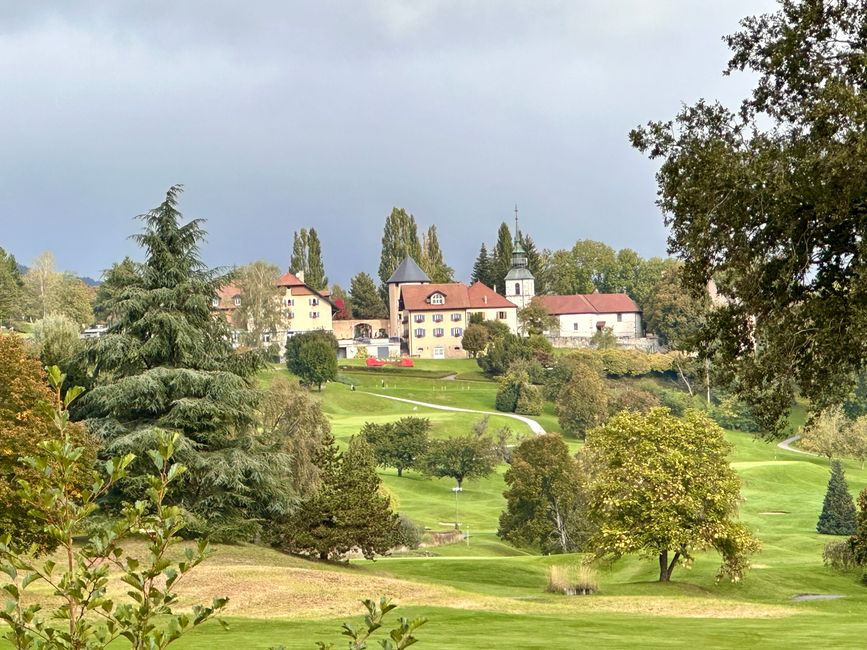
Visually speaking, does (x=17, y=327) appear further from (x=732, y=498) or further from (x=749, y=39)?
(x=749, y=39)

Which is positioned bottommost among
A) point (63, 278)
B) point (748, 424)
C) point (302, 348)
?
point (748, 424)

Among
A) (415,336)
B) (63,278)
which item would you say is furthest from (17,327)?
(415,336)

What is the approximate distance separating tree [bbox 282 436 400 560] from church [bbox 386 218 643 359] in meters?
98.8

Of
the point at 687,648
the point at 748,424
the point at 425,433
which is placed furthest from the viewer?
the point at 748,424

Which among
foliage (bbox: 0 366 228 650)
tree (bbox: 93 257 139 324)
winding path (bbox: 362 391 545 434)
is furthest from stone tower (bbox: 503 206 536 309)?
foliage (bbox: 0 366 228 650)

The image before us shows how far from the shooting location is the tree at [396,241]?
162 meters

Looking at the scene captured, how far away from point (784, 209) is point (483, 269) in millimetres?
147621

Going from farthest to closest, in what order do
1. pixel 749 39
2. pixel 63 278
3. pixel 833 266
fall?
pixel 63 278 < pixel 749 39 < pixel 833 266

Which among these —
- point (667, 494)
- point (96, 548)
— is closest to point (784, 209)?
point (96, 548)

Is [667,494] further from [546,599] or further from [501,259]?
[501,259]

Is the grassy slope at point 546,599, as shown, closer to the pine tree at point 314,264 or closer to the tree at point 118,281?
the tree at point 118,281

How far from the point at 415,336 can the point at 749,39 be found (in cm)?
12321

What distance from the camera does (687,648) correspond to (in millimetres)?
21141

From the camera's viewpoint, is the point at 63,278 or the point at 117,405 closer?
the point at 117,405
